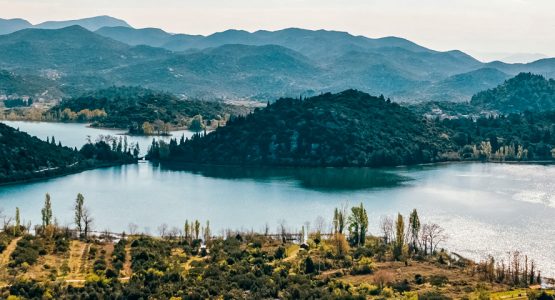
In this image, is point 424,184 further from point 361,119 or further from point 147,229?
point 147,229

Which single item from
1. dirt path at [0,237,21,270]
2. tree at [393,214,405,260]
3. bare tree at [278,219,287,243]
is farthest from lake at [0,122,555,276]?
dirt path at [0,237,21,270]

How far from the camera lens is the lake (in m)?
94.7

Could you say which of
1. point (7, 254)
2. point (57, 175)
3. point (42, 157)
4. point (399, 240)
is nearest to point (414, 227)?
point (399, 240)

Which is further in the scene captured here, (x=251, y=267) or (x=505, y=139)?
(x=505, y=139)

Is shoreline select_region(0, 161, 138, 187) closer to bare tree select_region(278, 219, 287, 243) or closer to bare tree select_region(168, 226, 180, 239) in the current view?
bare tree select_region(168, 226, 180, 239)

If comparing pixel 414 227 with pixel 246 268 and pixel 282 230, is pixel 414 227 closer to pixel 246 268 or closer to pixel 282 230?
pixel 282 230

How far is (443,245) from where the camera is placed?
8638 cm

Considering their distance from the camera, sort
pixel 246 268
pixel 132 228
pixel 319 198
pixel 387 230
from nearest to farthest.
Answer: pixel 246 268 → pixel 387 230 → pixel 132 228 → pixel 319 198

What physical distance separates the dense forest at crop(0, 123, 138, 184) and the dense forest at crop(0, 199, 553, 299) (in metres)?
46.6

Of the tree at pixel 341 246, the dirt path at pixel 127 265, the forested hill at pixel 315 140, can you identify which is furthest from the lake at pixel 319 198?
the dirt path at pixel 127 265

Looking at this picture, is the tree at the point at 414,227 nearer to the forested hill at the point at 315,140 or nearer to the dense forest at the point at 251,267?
the dense forest at the point at 251,267

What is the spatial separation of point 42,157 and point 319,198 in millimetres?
55827

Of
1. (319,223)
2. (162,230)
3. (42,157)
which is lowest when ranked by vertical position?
(162,230)

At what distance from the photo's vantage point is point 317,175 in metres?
141
